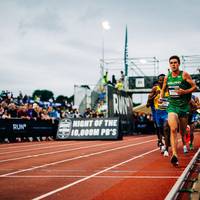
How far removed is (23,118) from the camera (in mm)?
22562

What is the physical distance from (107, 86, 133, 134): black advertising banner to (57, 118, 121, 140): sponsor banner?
3.42 m

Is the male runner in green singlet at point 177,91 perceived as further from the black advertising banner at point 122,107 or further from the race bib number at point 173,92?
the black advertising banner at point 122,107

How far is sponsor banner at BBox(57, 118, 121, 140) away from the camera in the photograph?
22.0 m

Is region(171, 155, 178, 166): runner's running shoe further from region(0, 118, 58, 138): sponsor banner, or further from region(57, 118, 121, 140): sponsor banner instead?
region(0, 118, 58, 138): sponsor banner

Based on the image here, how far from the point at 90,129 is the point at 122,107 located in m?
7.97

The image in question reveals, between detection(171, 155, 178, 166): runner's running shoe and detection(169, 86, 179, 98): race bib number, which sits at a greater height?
detection(169, 86, 179, 98): race bib number

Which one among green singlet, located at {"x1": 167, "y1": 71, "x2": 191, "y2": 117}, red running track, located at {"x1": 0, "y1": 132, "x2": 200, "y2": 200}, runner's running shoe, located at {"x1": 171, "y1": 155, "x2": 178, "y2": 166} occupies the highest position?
green singlet, located at {"x1": 167, "y1": 71, "x2": 191, "y2": 117}

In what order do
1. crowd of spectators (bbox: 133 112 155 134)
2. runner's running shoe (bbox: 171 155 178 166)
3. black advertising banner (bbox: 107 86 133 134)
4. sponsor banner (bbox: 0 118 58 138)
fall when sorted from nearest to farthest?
runner's running shoe (bbox: 171 155 178 166) → sponsor banner (bbox: 0 118 58 138) → black advertising banner (bbox: 107 86 133 134) → crowd of spectators (bbox: 133 112 155 134)

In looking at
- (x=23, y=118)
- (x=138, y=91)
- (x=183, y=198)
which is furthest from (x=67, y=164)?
(x=138, y=91)

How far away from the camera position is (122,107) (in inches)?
1184

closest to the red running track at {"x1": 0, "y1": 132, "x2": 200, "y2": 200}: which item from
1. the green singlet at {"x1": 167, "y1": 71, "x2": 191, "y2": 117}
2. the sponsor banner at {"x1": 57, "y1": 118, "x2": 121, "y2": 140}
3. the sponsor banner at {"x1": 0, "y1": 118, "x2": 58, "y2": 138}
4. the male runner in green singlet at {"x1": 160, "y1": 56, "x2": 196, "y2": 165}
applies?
the male runner in green singlet at {"x1": 160, "y1": 56, "x2": 196, "y2": 165}

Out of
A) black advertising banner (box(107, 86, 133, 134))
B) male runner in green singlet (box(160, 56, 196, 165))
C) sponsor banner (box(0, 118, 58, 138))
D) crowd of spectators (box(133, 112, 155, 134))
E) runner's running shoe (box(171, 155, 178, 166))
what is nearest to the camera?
runner's running shoe (box(171, 155, 178, 166))

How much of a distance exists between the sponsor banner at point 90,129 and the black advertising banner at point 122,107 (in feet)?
11.2

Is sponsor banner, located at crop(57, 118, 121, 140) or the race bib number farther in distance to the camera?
sponsor banner, located at crop(57, 118, 121, 140)
